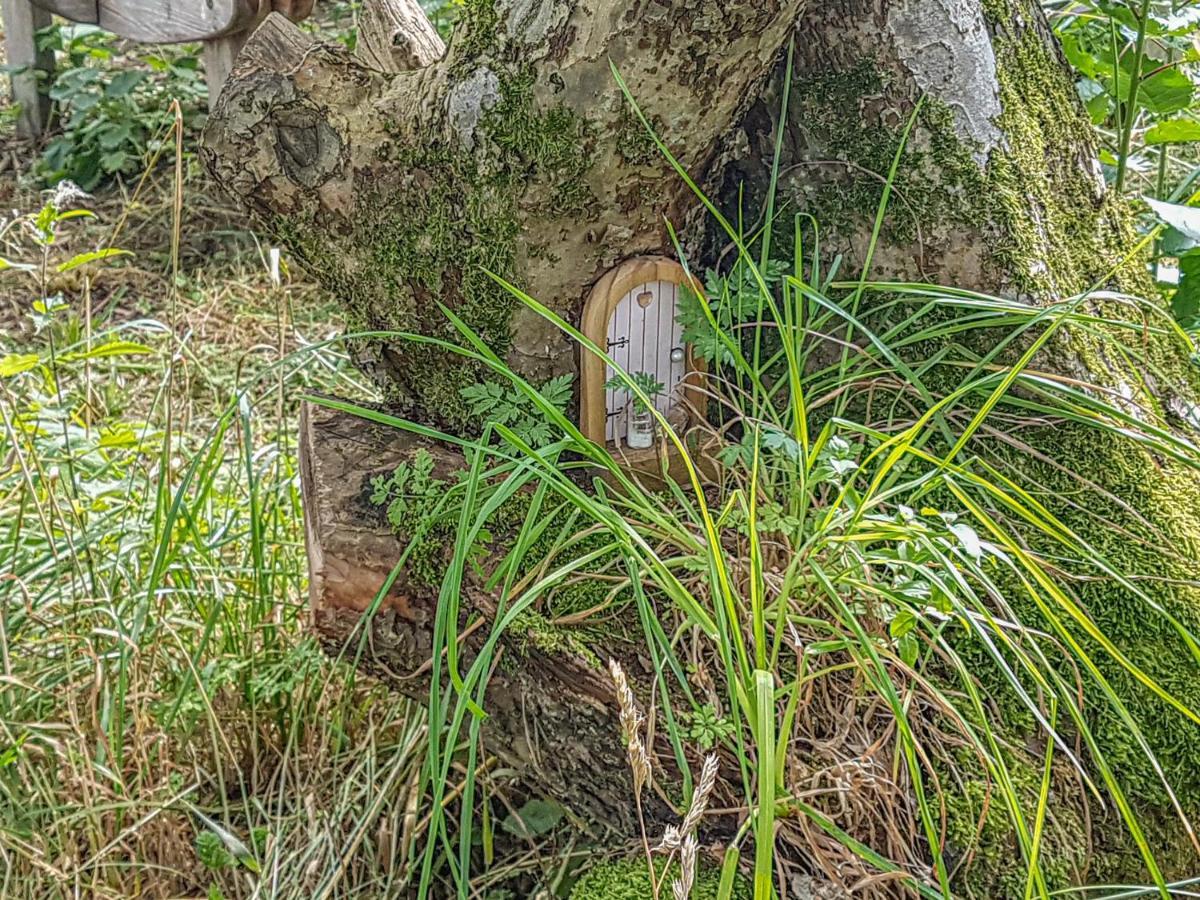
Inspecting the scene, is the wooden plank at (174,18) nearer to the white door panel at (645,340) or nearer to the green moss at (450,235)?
the green moss at (450,235)

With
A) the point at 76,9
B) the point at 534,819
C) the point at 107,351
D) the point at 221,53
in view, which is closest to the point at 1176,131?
the point at 534,819

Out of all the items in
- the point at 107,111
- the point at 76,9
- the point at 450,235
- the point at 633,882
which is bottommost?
the point at 633,882

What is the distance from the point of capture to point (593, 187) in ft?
5.23

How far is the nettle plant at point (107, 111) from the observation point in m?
4.63

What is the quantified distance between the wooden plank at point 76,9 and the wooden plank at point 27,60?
3.60 ft

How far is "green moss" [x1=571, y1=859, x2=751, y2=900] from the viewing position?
54.9 inches

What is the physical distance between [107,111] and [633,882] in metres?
4.40

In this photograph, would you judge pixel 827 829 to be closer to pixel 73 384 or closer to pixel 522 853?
pixel 522 853

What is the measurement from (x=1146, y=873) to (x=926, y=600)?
0.60 meters

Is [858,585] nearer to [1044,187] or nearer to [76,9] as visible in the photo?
[1044,187]

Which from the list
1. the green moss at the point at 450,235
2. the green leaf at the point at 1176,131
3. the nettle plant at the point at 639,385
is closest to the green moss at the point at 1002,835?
the nettle plant at the point at 639,385

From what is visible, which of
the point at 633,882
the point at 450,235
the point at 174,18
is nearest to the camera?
the point at 633,882

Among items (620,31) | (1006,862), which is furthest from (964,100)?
(1006,862)

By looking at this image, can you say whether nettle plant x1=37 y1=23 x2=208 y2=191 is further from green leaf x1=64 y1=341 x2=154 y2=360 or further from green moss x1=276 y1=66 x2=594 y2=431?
green moss x1=276 y1=66 x2=594 y2=431
